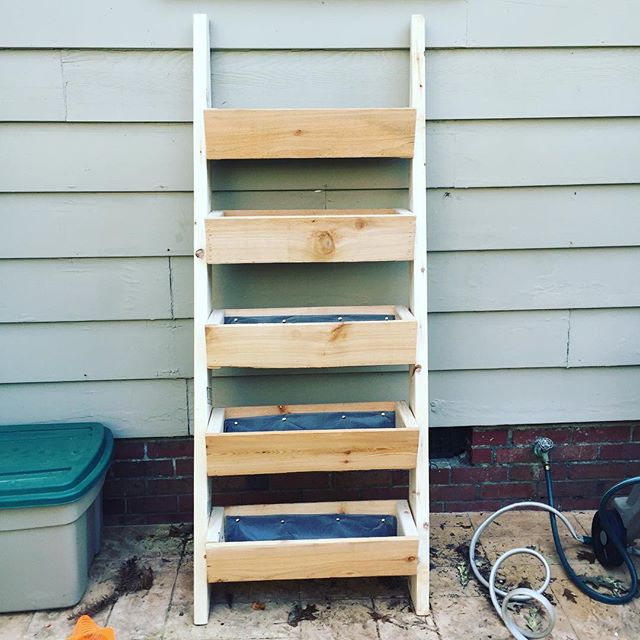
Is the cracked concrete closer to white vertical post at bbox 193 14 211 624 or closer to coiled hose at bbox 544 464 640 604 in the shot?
coiled hose at bbox 544 464 640 604

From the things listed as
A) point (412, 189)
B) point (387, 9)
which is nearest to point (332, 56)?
point (387, 9)

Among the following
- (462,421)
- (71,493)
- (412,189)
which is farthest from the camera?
Answer: (462,421)

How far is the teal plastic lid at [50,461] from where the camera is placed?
2123mm

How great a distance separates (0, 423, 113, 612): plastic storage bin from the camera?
7.02 feet

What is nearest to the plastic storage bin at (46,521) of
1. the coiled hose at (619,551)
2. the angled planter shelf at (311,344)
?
the angled planter shelf at (311,344)

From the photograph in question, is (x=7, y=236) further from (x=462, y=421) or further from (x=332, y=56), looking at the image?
(x=462, y=421)

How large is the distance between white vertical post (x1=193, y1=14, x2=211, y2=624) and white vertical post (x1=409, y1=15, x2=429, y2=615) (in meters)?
0.65

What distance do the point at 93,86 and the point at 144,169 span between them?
11.8 inches

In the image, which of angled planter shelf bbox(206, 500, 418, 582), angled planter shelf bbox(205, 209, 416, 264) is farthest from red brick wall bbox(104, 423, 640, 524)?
angled planter shelf bbox(205, 209, 416, 264)

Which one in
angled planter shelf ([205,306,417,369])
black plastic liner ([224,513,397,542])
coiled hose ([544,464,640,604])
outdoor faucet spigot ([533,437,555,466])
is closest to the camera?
angled planter shelf ([205,306,417,369])

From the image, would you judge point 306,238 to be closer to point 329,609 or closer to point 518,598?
point 329,609

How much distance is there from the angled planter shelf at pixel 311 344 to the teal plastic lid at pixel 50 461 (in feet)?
1.73

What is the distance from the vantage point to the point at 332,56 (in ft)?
7.74

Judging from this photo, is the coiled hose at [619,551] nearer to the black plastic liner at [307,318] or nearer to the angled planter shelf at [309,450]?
the angled planter shelf at [309,450]
